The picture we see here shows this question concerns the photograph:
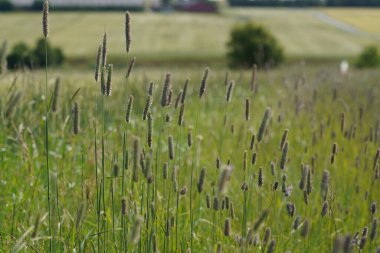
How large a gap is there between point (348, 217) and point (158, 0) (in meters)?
116

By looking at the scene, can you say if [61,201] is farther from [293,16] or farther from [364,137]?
[293,16]

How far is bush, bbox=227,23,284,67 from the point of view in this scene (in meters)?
46.2

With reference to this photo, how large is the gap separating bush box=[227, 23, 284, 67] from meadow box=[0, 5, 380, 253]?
130 ft

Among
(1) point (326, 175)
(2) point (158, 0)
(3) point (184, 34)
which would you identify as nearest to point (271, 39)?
(3) point (184, 34)

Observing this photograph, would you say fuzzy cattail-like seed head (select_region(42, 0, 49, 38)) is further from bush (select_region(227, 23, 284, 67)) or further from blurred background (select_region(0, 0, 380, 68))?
bush (select_region(227, 23, 284, 67))

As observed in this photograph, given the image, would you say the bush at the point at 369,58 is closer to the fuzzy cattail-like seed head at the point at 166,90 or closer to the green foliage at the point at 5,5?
the fuzzy cattail-like seed head at the point at 166,90

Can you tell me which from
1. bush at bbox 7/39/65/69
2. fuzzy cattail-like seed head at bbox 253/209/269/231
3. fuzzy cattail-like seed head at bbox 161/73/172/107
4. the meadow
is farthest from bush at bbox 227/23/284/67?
fuzzy cattail-like seed head at bbox 253/209/269/231

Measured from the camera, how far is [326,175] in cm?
200

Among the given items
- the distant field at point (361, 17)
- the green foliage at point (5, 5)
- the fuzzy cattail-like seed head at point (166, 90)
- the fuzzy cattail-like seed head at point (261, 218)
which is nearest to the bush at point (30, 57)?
the fuzzy cattail-like seed head at point (166, 90)

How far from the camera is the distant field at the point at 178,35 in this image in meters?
57.2

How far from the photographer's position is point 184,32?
7188 cm

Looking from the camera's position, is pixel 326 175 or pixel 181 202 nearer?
pixel 326 175

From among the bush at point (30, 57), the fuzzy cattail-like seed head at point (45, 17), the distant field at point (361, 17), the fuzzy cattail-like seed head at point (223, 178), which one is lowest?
the distant field at point (361, 17)

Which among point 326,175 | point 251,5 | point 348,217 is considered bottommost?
point 251,5
